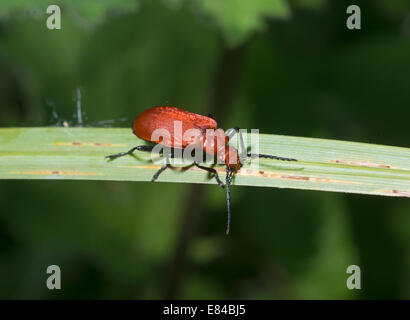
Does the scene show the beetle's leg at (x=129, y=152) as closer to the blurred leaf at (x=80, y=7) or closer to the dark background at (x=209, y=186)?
the blurred leaf at (x=80, y=7)

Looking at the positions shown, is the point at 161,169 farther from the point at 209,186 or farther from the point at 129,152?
the point at 209,186

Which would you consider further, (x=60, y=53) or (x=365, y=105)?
(x=60, y=53)

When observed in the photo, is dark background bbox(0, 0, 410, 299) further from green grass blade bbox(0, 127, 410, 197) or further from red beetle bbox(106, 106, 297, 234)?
green grass blade bbox(0, 127, 410, 197)

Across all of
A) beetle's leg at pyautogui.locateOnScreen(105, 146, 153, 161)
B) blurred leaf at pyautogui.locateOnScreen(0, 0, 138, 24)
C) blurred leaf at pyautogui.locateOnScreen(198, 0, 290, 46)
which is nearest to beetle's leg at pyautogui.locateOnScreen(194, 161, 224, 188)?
beetle's leg at pyautogui.locateOnScreen(105, 146, 153, 161)

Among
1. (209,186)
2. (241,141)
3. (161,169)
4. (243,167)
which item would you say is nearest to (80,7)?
(161,169)

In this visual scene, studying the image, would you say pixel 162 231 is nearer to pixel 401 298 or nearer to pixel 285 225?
pixel 285 225

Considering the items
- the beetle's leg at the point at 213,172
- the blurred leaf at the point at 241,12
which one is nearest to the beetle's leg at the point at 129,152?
the beetle's leg at the point at 213,172

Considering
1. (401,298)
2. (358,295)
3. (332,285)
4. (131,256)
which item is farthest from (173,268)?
(401,298)

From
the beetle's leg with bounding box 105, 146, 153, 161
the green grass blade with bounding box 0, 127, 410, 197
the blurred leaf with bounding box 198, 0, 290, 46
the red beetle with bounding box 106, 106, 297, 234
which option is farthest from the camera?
the blurred leaf with bounding box 198, 0, 290, 46

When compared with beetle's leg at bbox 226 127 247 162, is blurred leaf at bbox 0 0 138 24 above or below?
above
